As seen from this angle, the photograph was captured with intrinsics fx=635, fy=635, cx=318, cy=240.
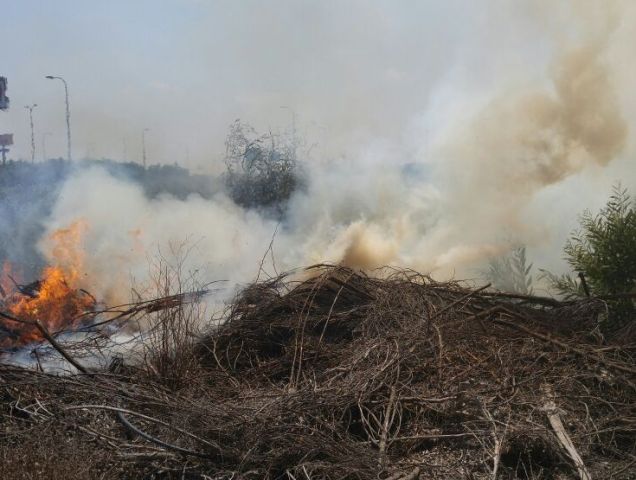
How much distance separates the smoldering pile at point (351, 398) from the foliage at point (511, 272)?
416cm

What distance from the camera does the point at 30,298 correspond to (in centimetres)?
984

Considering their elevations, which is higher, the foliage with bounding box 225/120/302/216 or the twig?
the foliage with bounding box 225/120/302/216

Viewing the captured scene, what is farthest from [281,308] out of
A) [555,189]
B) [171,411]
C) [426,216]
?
[555,189]

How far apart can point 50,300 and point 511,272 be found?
26.7ft

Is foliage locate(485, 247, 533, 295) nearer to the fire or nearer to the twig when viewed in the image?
the twig

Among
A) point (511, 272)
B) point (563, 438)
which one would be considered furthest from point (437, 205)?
point (563, 438)

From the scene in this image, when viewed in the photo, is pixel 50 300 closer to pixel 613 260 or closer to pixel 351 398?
pixel 351 398

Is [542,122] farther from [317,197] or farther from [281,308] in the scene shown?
[281,308]

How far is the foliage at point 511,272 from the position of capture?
38.5 ft

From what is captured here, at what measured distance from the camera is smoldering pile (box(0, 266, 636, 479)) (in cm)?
493

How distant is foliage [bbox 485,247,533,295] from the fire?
7.29m

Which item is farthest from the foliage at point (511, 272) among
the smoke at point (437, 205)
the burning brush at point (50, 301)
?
the burning brush at point (50, 301)

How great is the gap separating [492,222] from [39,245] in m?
9.17

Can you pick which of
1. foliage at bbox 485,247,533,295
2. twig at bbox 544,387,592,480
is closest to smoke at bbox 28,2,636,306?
foliage at bbox 485,247,533,295
